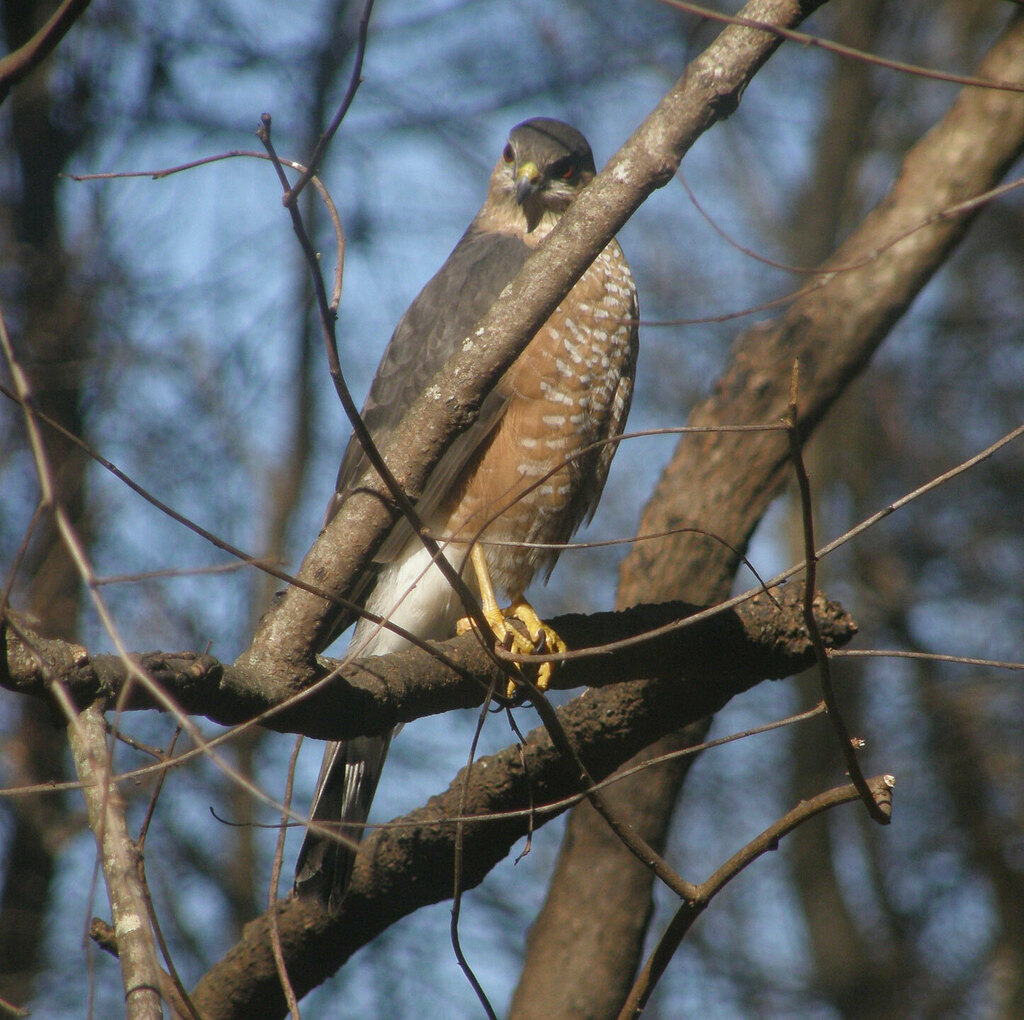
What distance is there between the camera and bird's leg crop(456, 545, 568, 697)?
2996 millimetres

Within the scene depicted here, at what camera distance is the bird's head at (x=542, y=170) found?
4.07 metres

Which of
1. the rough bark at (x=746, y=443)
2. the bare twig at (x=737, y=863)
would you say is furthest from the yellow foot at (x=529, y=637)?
the rough bark at (x=746, y=443)

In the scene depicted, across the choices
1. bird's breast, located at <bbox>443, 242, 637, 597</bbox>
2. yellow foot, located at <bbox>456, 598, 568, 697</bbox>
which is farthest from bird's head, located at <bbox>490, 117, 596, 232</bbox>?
yellow foot, located at <bbox>456, 598, 568, 697</bbox>

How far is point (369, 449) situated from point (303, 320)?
21.7 ft

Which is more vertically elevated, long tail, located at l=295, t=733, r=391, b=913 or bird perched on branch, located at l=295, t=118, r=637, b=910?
bird perched on branch, located at l=295, t=118, r=637, b=910

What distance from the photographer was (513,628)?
3195 millimetres

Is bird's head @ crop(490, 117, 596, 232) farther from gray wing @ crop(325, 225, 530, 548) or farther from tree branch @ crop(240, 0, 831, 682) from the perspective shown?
tree branch @ crop(240, 0, 831, 682)

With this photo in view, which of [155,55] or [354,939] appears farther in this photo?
[155,55]

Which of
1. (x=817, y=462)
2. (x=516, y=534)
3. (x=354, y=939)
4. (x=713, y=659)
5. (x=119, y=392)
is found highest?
(x=817, y=462)

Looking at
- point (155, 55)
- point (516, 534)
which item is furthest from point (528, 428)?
point (155, 55)

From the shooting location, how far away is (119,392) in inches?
230

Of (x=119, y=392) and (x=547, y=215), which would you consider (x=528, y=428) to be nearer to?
(x=547, y=215)

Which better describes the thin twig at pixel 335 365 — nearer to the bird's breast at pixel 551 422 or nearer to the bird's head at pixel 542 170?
the bird's breast at pixel 551 422

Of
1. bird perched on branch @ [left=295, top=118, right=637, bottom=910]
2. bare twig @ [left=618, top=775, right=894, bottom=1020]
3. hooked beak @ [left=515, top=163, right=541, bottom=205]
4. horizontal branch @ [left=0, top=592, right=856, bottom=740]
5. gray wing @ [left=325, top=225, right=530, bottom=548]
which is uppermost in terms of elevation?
hooked beak @ [left=515, top=163, right=541, bottom=205]
